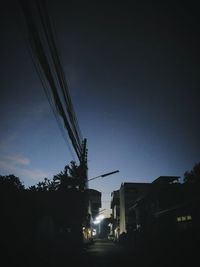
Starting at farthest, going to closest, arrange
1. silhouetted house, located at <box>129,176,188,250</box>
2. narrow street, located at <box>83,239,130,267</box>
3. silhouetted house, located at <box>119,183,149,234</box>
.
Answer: silhouetted house, located at <box>119,183,149,234</box> → silhouetted house, located at <box>129,176,188,250</box> → narrow street, located at <box>83,239,130,267</box>

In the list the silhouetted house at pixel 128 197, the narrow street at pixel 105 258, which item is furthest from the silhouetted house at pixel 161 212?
the silhouetted house at pixel 128 197

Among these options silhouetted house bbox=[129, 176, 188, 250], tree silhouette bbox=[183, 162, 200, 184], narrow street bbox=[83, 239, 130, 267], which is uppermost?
tree silhouette bbox=[183, 162, 200, 184]

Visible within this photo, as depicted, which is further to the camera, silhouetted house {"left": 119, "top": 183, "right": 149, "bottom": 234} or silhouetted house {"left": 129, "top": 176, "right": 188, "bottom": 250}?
silhouetted house {"left": 119, "top": 183, "right": 149, "bottom": 234}

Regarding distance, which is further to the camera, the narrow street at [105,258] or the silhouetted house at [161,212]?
the silhouetted house at [161,212]

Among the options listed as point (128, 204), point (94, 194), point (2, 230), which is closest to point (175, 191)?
point (2, 230)

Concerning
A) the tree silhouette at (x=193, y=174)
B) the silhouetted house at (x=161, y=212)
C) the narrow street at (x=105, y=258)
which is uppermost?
the tree silhouette at (x=193, y=174)

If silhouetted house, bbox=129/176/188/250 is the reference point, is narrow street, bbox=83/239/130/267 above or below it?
below

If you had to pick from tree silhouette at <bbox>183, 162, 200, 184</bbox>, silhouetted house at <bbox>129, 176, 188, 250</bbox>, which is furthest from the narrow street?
tree silhouette at <bbox>183, 162, 200, 184</bbox>

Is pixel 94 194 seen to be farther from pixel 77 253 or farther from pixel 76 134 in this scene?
pixel 76 134

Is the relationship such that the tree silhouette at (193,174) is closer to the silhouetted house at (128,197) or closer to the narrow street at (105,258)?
the silhouetted house at (128,197)

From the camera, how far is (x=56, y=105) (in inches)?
392

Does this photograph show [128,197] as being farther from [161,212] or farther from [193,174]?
[161,212]

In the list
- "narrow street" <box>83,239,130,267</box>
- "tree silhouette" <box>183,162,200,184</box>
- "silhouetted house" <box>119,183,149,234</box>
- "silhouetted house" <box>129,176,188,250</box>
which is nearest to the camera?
"narrow street" <box>83,239,130,267</box>

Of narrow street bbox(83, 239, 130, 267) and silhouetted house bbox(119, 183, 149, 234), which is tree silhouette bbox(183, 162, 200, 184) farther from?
narrow street bbox(83, 239, 130, 267)
